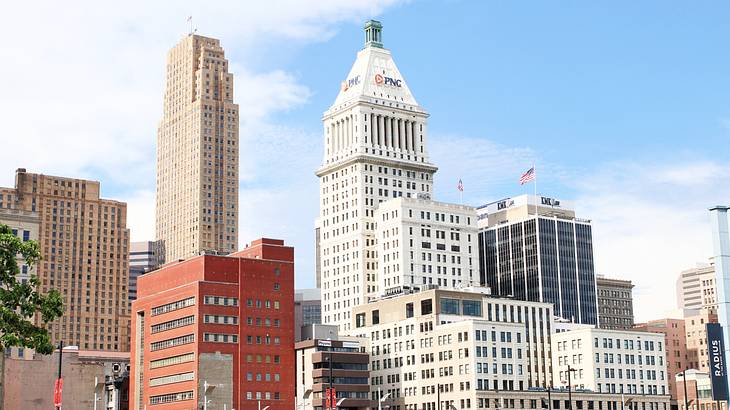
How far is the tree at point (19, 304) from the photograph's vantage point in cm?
7409

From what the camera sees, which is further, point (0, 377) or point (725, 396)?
point (725, 396)

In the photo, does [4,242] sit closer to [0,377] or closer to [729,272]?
[0,377]

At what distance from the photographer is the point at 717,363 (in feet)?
366

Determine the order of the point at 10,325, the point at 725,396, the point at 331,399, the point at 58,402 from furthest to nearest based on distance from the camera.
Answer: the point at 331,399, the point at 725,396, the point at 58,402, the point at 10,325

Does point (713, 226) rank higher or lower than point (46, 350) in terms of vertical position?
higher

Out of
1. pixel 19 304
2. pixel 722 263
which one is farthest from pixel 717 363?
pixel 19 304

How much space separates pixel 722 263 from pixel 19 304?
62706 mm

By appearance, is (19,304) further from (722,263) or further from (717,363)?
(717,363)

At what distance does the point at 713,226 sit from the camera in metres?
105

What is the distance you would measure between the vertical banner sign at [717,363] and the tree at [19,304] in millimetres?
64021

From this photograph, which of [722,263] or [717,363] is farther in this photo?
[717,363]

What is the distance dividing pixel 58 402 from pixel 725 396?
6279 cm

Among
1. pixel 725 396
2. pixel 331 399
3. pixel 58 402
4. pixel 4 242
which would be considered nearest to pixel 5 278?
pixel 4 242

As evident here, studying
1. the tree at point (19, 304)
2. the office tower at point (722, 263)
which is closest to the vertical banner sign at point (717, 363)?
the office tower at point (722, 263)
